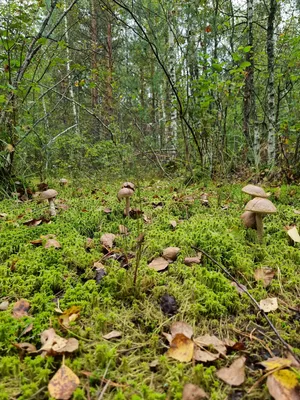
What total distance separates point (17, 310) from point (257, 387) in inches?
49.6

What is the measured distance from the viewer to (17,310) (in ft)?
4.83

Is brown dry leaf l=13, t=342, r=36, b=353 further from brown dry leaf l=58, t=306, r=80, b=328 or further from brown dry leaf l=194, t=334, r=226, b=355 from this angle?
brown dry leaf l=194, t=334, r=226, b=355

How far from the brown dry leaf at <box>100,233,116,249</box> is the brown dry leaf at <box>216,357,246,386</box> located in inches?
54.9

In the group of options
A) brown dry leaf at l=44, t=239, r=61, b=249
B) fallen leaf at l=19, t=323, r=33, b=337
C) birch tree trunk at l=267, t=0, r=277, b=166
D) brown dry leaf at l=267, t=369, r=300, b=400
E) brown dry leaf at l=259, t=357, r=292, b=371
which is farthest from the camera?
birch tree trunk at l=267, t=0, r=277, b=166

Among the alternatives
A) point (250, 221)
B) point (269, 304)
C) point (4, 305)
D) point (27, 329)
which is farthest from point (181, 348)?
point (250, 221)

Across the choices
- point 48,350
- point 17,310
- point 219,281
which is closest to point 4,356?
point 48,350

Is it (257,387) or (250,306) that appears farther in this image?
(250,306)

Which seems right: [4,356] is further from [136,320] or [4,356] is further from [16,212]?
[16,212]

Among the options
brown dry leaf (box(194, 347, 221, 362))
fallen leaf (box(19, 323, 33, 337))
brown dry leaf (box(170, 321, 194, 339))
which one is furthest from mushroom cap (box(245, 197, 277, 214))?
fallen leaf (box(19, 323, 33, 337))

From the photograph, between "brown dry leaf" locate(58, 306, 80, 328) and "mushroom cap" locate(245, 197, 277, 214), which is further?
"mushroom cap" locate(245, 197, 277, 214)

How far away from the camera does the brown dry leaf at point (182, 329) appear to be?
133cm

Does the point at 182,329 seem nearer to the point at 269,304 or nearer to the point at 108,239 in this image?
the point at 269,304

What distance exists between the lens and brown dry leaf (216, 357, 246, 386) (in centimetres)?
106

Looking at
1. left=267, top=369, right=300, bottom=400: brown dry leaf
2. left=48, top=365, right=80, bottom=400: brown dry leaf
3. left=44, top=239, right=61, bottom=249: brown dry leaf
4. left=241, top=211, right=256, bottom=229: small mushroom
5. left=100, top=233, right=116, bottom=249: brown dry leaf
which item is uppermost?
left=241, top=211, right=256, bottom=229: small mushroom
